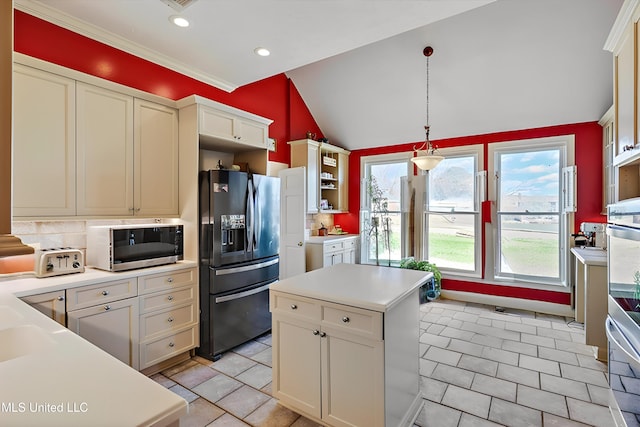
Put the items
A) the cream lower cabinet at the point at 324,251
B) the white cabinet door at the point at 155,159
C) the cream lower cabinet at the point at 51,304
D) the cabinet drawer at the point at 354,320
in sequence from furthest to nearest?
the cream lower cabinet at the point at 324,251, the white cabinet door at the point at 155,159, the cream lower cabinet at the point at 51,304, the cabinet drawer at the point at 354,320

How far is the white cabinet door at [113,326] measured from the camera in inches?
87.4

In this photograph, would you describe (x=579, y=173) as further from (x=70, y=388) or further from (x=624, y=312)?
(x=70, y=388)

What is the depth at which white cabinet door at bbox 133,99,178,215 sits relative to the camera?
276 cm

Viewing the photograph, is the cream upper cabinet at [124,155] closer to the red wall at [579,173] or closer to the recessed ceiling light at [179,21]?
the recessed ceiling light at [179,21]

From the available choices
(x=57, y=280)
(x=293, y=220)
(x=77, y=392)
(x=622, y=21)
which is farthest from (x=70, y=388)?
(x=293, y=220)

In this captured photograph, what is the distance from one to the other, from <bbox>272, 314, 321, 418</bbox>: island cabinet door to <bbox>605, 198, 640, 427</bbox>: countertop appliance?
1567 millimetres

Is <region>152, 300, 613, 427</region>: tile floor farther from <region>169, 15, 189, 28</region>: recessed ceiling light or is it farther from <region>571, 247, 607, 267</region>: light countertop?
<region>169, 15, 189, 28</region>: recessed ceiling light

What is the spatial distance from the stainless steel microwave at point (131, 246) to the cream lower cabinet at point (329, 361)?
131cm

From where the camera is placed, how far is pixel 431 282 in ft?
15.8

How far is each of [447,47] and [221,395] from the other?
13.9 feet

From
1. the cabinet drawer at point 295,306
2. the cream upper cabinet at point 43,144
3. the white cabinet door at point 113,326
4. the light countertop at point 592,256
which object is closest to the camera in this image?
the cabinet drawer at point 295,306

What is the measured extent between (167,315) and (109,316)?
468mm

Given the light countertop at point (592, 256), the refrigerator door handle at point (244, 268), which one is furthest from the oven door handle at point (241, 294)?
the light countertop at point (592, 256)

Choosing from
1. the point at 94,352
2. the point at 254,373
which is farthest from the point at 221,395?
the point at 94,352
